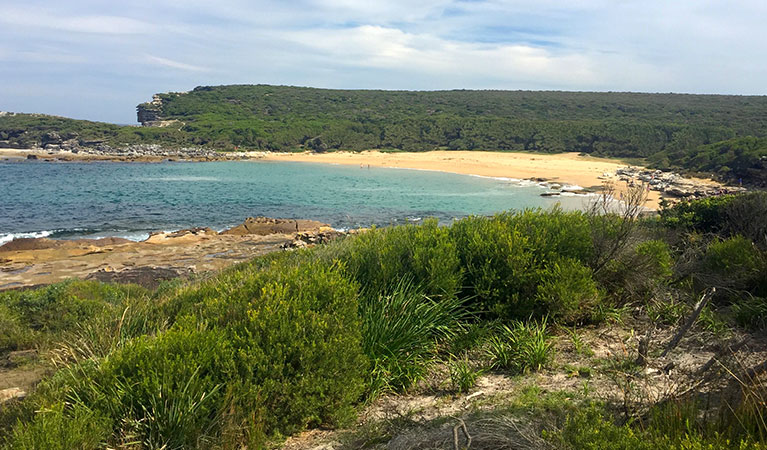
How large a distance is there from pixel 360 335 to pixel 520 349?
5.60ft

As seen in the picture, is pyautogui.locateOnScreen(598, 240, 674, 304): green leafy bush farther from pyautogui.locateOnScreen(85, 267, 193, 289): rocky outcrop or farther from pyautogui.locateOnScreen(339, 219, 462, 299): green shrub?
pyautogui.locateOnScreen(85, 267, 193, 289): rocky outcrop

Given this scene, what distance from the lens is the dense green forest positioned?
53406 mm

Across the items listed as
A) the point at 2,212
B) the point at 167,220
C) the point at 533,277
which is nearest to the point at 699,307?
the point at 533,277

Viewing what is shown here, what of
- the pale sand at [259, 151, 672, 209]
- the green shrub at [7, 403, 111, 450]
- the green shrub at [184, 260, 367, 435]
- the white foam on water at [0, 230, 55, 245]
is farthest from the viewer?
the pale sand at [259, 151, 672, 209]

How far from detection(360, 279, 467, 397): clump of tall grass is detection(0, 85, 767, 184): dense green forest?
34254mm

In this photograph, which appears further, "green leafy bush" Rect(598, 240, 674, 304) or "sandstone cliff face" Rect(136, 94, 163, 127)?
"sandstone cliff face" Rect(136, 94, 163, 127)

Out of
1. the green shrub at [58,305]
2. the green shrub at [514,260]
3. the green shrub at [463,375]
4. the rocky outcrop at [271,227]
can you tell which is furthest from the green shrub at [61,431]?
the rocky outcrop at [271,227]

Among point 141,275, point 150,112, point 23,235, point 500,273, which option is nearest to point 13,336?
point 500,273

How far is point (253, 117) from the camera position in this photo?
3551 inches

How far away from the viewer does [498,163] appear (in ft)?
172

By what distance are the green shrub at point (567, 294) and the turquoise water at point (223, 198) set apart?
47.7ft

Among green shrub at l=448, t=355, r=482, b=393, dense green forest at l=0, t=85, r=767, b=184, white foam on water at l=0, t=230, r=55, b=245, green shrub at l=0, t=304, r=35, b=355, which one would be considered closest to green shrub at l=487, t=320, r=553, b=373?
green shrub at l=448, t=355, r=482, b=393

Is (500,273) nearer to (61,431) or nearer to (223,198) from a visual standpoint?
(61,431)

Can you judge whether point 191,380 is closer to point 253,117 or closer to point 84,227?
point 84,227
